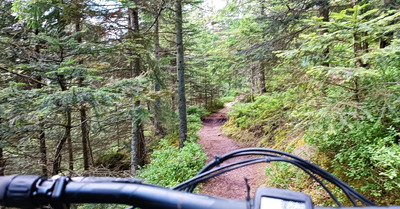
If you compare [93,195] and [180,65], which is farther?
[180,65]

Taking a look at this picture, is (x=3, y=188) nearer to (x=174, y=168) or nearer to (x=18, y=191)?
(x=18, y=191)

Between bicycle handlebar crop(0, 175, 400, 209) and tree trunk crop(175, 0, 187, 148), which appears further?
tree trunk crop(175, 0, 187, 148)

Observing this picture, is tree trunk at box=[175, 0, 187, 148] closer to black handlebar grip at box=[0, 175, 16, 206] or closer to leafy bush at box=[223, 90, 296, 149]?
leafy bush at box=[223, 90, 296, 149]

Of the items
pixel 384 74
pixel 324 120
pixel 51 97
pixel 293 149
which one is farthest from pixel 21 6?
pixel 293 149

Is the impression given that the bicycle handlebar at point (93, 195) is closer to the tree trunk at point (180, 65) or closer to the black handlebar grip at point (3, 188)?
the black handlebar grip at point (3, 188)

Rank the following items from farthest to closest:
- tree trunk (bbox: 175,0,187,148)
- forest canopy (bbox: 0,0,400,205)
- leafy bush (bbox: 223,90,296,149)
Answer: tree trunk (bbox: 175,0,187,148)
leafy bush (bbox: 223,90,296,149)
forest canopy (bbox: 0,0,400,205)

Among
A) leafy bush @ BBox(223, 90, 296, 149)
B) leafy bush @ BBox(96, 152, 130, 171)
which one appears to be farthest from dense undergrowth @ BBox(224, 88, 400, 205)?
leafy bush @ BBox(96, 152, 130, 171)

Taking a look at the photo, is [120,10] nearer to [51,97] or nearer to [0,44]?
[0,44]

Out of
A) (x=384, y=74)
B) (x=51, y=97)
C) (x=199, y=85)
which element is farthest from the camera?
(x=199, y=85)

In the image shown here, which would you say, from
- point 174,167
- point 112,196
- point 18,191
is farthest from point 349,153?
point 174,167

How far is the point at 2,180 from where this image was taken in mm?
774

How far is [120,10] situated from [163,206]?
890 centimetres

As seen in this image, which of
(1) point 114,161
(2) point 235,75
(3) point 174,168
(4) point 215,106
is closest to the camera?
(3) point 174,168

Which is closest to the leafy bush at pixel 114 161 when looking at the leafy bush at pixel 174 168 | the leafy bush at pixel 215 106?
the leafy bush at pixel 174 168
